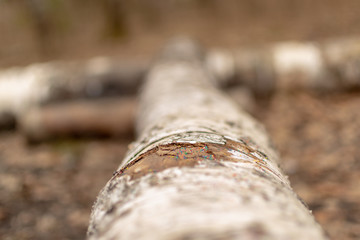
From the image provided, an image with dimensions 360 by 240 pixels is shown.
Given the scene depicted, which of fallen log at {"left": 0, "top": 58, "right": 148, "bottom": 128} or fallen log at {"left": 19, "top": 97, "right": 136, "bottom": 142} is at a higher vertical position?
fallen log at {"left": 0, "top": 58, "right": 148, "bottom": 128}

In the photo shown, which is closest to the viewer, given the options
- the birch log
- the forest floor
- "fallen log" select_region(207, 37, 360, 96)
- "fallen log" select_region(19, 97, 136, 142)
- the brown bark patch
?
the birch log

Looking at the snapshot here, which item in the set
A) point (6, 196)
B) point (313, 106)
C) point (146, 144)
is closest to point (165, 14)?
point (313, 106)

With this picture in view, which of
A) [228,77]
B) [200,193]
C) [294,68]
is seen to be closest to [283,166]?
[200,193]

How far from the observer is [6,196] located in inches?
98.3

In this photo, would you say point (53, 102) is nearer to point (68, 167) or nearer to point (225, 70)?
point (68, 167)

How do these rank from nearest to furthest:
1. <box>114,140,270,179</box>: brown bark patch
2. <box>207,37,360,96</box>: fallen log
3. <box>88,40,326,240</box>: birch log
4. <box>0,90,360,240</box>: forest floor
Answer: <box>88,40,326,240</box>: birch log
<box>114,140,270,179</box>: brown bark patch
<box>0,90,360,240</box>: forest floor
<box>207,37,360,96</box>: fallen log

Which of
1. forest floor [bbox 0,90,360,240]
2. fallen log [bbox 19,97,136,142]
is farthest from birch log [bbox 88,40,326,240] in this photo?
fallen log [bbox 19,97,136,142]

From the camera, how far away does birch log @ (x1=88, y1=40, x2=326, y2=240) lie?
53cm

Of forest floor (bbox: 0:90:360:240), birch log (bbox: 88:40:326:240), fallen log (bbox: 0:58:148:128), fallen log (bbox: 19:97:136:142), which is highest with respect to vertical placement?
fallen log (bbox: 0:58:148:128)

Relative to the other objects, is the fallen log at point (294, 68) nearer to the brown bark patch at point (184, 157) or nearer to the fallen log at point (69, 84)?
the fallen log at point (69, 84)

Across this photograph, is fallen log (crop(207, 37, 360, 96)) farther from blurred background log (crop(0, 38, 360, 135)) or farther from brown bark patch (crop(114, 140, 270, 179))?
brown bark patch (crop(114, 140, 270, 179))

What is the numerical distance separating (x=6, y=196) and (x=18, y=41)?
32.5 feet

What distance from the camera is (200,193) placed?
64 cm

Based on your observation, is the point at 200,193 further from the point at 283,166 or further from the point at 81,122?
the point at 81,122
